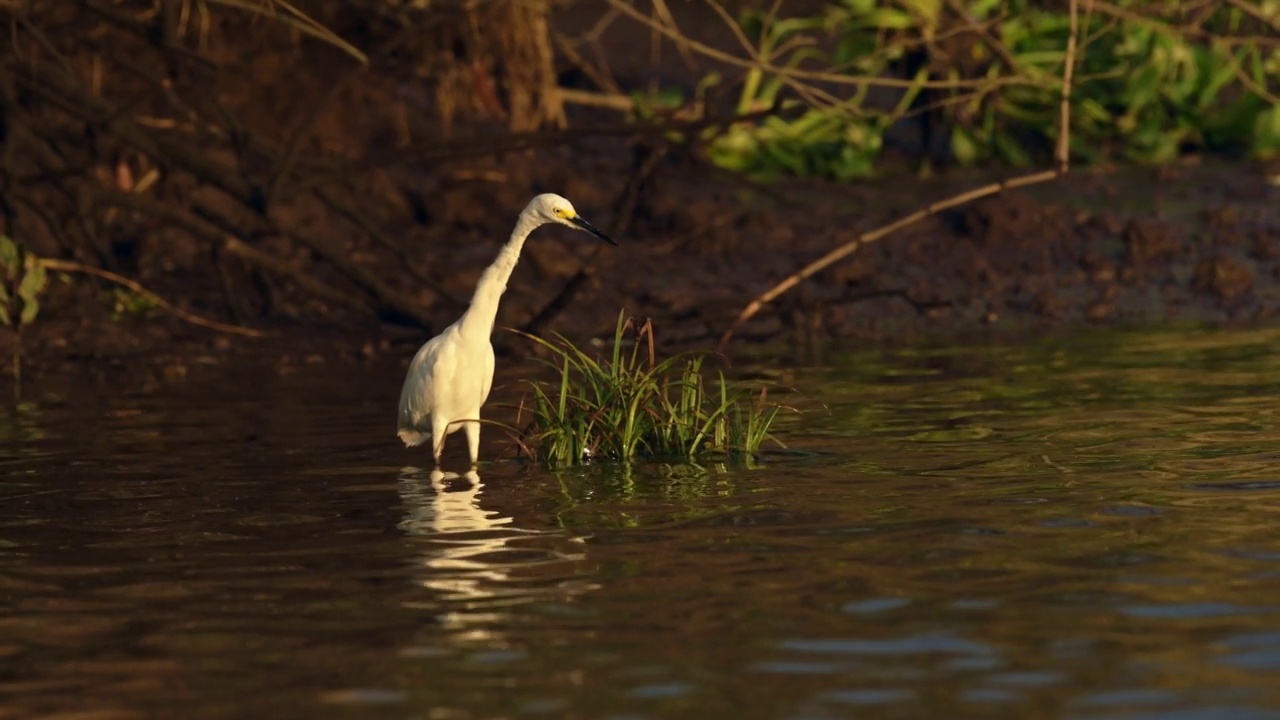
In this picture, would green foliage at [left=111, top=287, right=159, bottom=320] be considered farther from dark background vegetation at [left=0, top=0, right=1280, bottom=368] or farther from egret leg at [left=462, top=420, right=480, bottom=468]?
egret leg at [left=462, top=420, right=480, bottom=468]

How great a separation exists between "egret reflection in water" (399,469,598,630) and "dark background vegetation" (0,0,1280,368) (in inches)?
162

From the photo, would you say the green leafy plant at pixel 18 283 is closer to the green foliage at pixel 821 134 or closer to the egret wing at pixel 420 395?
the egret wing at pixel 420 395

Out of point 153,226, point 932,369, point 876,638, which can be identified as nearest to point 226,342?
point 153,226

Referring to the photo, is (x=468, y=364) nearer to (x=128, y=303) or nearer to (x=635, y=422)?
(x=635, y=422)

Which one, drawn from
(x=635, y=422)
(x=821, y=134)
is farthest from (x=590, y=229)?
(x=821, y=134)

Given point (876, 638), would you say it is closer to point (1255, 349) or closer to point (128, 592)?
point (128, 592)

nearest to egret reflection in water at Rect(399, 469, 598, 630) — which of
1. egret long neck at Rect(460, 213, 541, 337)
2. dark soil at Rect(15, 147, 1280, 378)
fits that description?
egret long neck at Rect(460, 213, 541, 337)

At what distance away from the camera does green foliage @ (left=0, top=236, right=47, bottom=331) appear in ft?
40.4

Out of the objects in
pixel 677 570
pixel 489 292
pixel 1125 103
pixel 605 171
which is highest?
pixel 1125 103

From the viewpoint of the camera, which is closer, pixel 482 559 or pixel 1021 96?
pixel 482 559

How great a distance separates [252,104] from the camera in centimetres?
1585

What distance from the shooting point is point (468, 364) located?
9.05m

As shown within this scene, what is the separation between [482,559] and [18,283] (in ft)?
22.1

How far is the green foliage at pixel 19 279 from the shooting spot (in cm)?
1231
